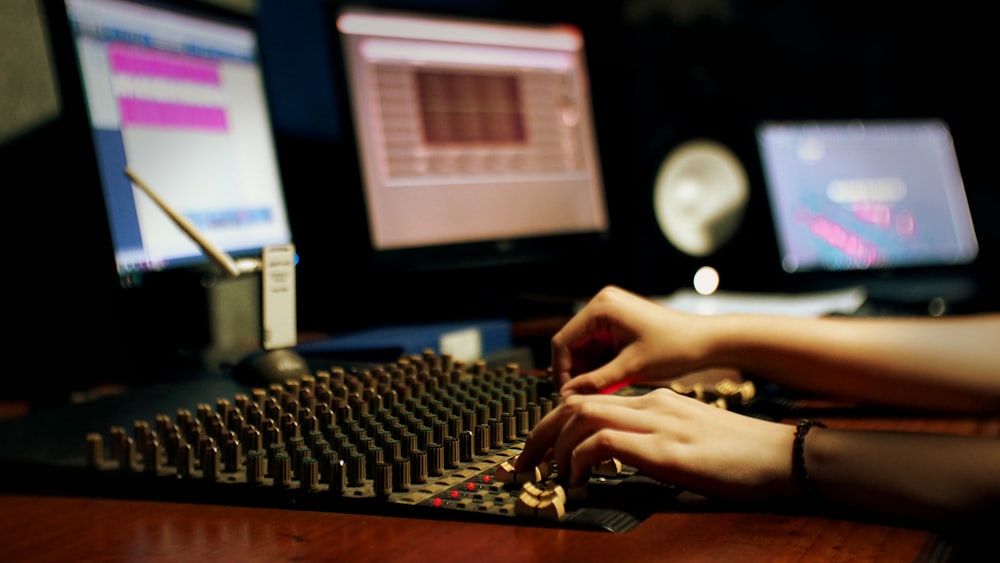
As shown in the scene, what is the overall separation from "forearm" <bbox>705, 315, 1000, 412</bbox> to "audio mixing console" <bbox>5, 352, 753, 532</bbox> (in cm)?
5

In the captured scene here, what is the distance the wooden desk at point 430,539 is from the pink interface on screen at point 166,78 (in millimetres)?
587

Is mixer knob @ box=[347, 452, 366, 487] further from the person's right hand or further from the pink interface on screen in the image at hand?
the pink interface on screen

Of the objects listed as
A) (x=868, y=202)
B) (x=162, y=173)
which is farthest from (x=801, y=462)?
(x=868, y=202)

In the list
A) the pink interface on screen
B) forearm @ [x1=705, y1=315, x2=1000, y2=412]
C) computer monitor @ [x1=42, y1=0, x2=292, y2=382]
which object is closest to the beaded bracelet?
forearm @ [x1=705, y1=315, x2=1000, y2=412]

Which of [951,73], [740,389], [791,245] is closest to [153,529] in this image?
[740,389]

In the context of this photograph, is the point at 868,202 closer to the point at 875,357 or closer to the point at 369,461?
the point at 875,357

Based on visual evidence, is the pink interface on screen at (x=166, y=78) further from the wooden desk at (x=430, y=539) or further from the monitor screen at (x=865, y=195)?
the monitor screen at (x=865, y=195)

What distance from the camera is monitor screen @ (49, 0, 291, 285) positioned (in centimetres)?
98

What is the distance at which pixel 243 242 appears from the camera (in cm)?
119

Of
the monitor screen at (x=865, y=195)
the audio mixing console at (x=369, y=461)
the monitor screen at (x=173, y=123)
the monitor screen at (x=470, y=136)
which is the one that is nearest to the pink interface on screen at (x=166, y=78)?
the monitor screen at (x=173, y=123)

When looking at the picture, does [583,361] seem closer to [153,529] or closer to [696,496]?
[696,496]

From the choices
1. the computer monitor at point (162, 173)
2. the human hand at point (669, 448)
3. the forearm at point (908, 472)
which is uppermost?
the computer monitor at point (162, 173)

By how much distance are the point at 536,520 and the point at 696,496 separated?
0.12 metres

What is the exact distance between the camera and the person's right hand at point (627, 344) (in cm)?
78
